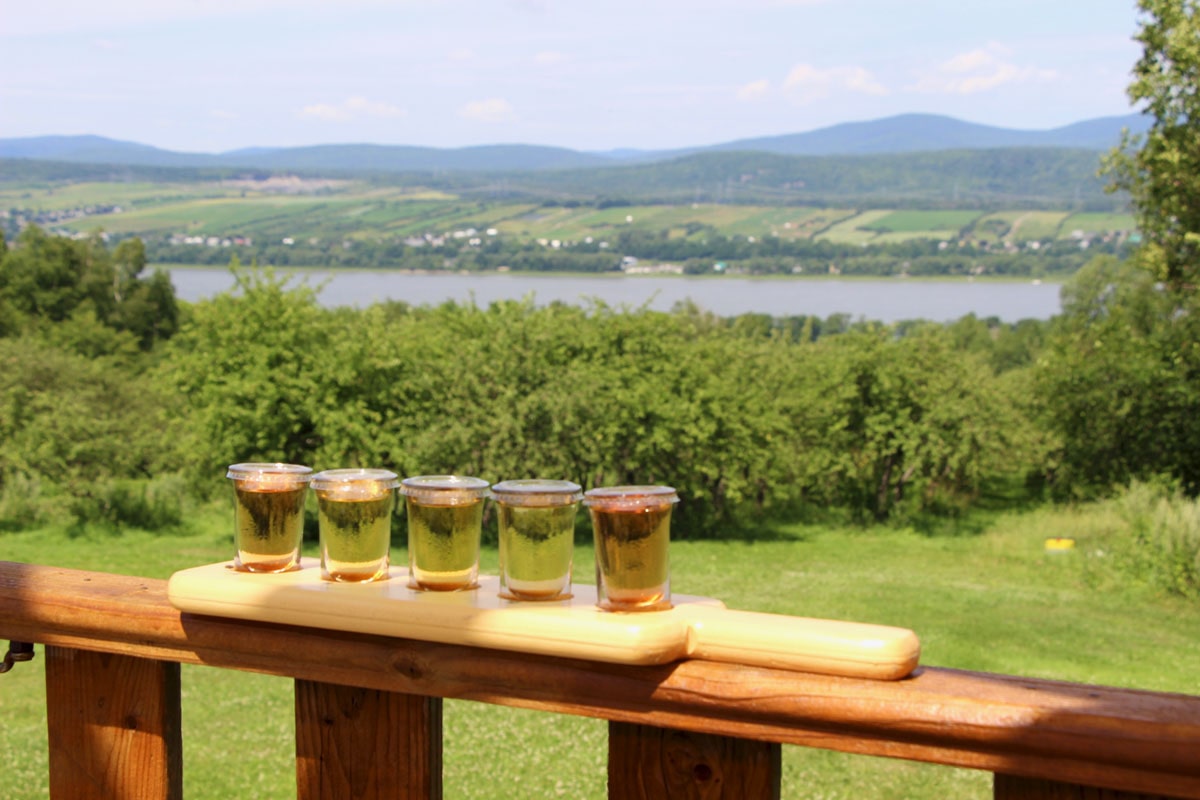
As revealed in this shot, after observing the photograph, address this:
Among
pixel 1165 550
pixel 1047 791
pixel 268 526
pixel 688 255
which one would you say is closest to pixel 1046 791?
pixel 1047 791

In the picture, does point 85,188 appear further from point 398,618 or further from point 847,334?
point 398,618

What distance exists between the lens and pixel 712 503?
85.8 ft

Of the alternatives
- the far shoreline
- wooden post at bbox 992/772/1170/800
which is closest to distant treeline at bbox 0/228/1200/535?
wooden post at bbox 992/772/1170/800

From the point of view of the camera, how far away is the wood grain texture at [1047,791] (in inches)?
46.1

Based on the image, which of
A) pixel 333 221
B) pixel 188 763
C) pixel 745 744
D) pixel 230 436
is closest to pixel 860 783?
pixel 188 763

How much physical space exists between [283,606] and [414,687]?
21cm

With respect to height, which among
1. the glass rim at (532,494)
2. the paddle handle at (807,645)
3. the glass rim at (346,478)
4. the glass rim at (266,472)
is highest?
the glass rim at (532,494)

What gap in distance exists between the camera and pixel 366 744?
1.51 meters

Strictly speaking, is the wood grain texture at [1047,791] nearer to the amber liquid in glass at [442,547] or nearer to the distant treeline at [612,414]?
the amber liquid in glass at [442,547]

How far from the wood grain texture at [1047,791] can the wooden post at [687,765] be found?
25 cm

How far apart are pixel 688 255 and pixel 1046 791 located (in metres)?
107

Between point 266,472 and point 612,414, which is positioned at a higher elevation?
point 266,472

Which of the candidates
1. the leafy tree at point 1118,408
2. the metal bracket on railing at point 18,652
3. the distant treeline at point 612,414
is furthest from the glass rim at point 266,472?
the leafy tree at point 1118,408

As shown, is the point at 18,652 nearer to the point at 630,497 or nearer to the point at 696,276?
the point at 630,497
